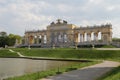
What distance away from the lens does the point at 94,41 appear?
84.8 m

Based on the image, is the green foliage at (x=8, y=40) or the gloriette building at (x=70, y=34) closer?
the gloriette building at (x=70, y=34)

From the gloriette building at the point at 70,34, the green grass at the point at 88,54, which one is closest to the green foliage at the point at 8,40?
the gloriette building at the point at 70,34

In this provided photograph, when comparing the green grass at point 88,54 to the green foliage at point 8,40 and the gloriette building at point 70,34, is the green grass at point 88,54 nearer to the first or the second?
the gloriette building at point 70,34

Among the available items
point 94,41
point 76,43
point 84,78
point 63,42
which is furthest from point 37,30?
point 84,78

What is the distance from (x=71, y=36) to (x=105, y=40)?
14.7 m

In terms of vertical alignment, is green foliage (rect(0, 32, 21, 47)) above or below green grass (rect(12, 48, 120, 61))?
above

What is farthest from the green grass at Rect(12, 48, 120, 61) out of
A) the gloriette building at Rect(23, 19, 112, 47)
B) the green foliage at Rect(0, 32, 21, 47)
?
the green foliage at Rect(0, 32, 21, 47)

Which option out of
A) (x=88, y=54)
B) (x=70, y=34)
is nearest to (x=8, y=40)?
(x=70, y=34)

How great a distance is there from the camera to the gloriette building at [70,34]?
84.4 m

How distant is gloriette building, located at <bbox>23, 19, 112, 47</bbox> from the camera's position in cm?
8444

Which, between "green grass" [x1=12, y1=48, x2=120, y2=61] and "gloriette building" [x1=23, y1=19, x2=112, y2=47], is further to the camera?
"gloriette building" [x1=23, y1=19, x2=112, y2=47]

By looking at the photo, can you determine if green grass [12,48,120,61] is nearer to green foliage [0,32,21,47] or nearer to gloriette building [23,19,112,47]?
gloriette building [23,19,112,47]

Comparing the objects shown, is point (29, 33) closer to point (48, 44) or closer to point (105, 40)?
point (48, 44)

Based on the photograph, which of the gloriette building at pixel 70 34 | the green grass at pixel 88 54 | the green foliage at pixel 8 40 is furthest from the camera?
the green foliage at pixel 8 40
